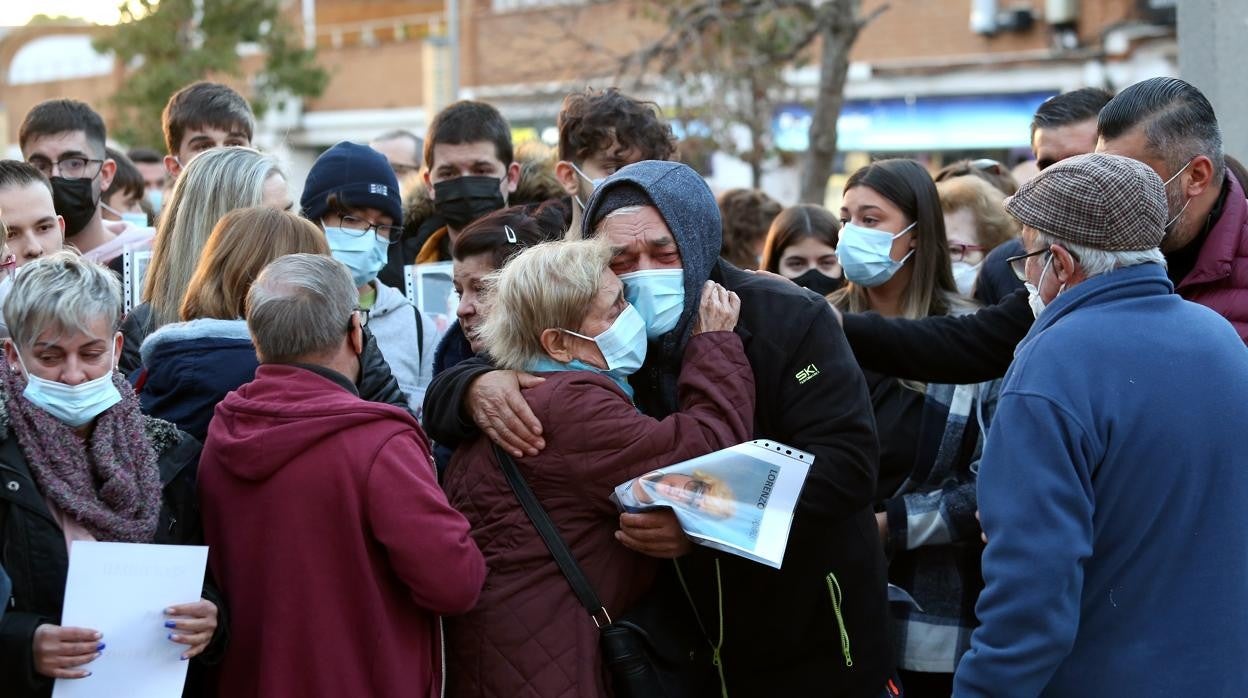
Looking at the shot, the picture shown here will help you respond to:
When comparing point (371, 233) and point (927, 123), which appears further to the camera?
point (927, 123)

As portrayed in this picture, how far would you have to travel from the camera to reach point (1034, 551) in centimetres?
279

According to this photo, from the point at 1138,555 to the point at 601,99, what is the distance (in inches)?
101

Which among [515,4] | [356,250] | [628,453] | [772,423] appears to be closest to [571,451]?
[628,453]

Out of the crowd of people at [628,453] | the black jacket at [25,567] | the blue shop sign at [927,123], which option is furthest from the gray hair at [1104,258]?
the blue shop sign at [927,123]

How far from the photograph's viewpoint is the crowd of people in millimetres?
2857

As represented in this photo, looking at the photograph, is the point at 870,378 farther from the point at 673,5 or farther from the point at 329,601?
the point at 673,5

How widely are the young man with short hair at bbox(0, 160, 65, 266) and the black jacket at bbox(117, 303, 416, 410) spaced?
0.90 metres

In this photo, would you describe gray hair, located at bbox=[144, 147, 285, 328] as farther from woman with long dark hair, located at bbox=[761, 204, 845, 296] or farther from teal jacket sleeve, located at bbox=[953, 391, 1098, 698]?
teal jacket sleeve, located at bbox=[953, 391, 1098, 698]

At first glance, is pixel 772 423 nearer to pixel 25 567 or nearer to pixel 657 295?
pixel 657 295

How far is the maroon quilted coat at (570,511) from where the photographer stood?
123 inches

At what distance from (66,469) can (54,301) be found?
389mm

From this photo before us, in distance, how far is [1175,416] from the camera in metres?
2.85

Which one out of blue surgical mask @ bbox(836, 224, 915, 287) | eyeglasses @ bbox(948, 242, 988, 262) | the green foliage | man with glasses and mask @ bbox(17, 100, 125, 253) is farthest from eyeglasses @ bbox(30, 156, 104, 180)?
the green foliage

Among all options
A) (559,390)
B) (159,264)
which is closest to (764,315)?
(559,390)
